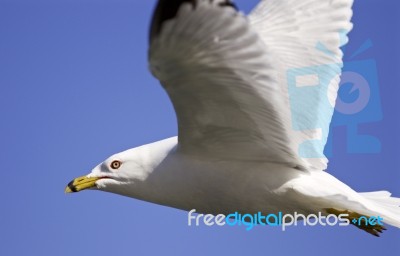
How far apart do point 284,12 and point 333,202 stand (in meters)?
2.06

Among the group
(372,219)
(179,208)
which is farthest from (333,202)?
(179,208)

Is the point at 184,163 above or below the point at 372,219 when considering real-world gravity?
above

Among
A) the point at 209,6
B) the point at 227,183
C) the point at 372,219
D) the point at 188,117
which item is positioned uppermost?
the point at 209,6

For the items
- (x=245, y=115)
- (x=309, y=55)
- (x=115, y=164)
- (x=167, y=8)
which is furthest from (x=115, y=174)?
(x=167, y=8)

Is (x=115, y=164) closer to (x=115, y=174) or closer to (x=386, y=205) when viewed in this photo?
(x=115, y=174)

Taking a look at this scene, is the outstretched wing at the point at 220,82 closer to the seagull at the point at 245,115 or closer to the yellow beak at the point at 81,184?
the seagull at the point at 245,115

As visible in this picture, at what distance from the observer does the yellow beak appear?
6.77m

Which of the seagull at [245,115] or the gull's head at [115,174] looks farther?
the gull's head at [115,174]

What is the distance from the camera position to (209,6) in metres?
4.33

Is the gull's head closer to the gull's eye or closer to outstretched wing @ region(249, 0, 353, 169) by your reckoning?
the gull's eye

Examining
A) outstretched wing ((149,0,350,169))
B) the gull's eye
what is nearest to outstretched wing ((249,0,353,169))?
outstretched wing ((149,0,350,169))

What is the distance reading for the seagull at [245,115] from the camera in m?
4.54

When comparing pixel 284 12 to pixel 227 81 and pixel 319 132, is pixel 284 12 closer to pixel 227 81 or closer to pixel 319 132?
pixel 319 132

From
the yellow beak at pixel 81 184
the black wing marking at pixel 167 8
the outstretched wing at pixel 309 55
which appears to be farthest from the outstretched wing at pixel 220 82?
the yellow beak at pixel 81 184
